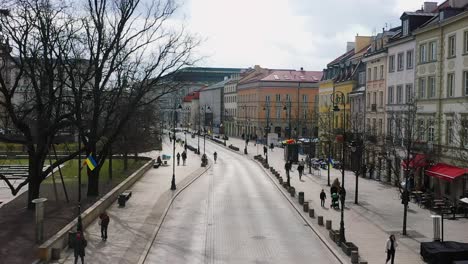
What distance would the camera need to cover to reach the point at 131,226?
28750 mm

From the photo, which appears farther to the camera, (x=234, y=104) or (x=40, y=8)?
(x=234, y=104)

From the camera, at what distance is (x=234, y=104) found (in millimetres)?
139375

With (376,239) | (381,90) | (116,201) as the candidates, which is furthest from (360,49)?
(376,239)

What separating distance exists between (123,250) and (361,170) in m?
33.5

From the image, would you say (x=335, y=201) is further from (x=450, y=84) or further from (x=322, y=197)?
(x=450, y=84)

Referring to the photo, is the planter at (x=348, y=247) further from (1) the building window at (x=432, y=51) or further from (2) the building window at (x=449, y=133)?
(1) the building window at (x=432, y=51)

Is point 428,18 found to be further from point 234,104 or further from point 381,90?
point 234,104

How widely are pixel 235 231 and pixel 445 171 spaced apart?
51.4 ft

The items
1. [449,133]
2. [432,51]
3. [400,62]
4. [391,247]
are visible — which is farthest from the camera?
[400,62]

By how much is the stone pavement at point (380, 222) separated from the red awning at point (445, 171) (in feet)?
8.05

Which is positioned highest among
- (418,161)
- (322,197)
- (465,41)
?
(465,41)

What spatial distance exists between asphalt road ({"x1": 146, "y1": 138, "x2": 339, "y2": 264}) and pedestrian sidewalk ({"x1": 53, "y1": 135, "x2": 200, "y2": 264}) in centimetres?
73

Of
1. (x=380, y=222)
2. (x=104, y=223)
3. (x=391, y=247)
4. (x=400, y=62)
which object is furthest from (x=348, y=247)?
(x=400, y=62)

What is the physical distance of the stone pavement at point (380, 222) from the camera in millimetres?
24203
